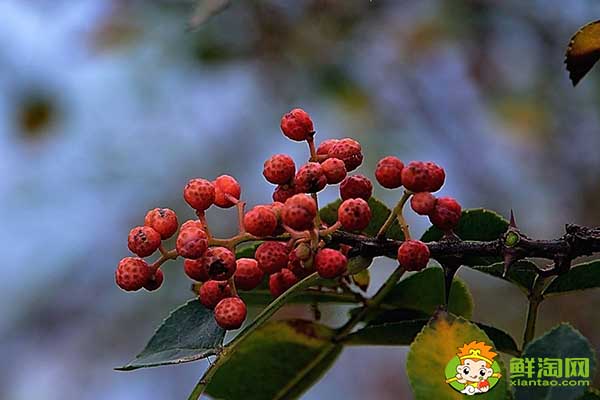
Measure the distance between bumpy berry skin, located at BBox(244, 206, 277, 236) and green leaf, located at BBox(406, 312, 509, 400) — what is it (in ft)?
0.46

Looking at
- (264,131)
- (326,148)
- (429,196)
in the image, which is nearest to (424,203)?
(429,196)

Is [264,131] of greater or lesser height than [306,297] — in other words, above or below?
above

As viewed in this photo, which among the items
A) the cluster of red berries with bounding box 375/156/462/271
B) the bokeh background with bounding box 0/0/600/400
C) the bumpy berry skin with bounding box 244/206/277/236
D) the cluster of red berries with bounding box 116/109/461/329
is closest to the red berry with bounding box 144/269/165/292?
the cluster of red berries with bounding box 116/109/461/329

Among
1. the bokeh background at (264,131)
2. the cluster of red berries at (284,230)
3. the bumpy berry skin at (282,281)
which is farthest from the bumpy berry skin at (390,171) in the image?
the bokeh background at (264,131)

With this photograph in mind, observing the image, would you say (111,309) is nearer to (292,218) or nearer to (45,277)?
(45,277)

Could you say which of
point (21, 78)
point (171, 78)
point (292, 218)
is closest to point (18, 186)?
point (21, 78)

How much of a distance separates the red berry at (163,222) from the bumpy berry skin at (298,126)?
13 cm

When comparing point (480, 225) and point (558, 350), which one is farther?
point (480, 225)

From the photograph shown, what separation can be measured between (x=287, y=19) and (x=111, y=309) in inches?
49.1

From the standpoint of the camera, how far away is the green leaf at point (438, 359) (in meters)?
0.62

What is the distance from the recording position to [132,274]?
710mm

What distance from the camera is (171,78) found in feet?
8.95

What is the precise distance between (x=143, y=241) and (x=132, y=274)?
28 mm

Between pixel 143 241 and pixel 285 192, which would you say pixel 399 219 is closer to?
pixel 285 192
